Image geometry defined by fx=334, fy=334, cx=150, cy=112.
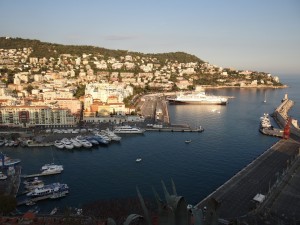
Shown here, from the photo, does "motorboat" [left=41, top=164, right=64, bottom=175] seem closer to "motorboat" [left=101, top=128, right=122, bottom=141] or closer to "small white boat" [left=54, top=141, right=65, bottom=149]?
"small white boat" [left=54, top=141, right=65, bottom=149]

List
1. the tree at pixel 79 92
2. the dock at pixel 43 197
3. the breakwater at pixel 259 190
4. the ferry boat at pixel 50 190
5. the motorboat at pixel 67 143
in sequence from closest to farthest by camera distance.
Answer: the breakwater at pixel 259 190, the dock at pixel 43 197, the ferry boat at pixel 50 190, the motorboat at pixel 67 143, the tree at pixel 79 92

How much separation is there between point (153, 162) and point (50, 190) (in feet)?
10.1

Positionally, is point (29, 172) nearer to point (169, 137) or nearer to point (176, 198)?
point (169, 137)

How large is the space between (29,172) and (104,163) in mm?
1920

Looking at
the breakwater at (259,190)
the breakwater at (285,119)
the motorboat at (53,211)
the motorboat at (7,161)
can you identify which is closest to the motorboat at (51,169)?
the motorboat at (7,161)

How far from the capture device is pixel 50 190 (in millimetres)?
6836

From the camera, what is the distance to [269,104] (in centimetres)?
2173

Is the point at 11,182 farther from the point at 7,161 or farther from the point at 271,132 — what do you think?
the point at 271,132

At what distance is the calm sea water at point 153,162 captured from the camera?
716 centimetres

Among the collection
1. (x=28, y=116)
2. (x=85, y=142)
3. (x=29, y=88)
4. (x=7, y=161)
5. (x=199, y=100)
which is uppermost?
(x=29, y=88)

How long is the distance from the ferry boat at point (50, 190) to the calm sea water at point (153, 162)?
0.20m

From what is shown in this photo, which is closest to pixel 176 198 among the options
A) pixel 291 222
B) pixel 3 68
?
pixel 291 222

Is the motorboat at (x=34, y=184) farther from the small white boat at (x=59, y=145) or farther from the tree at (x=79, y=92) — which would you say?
the tree at (x=79, y=92)

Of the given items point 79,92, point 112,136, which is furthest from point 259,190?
point 79,92
